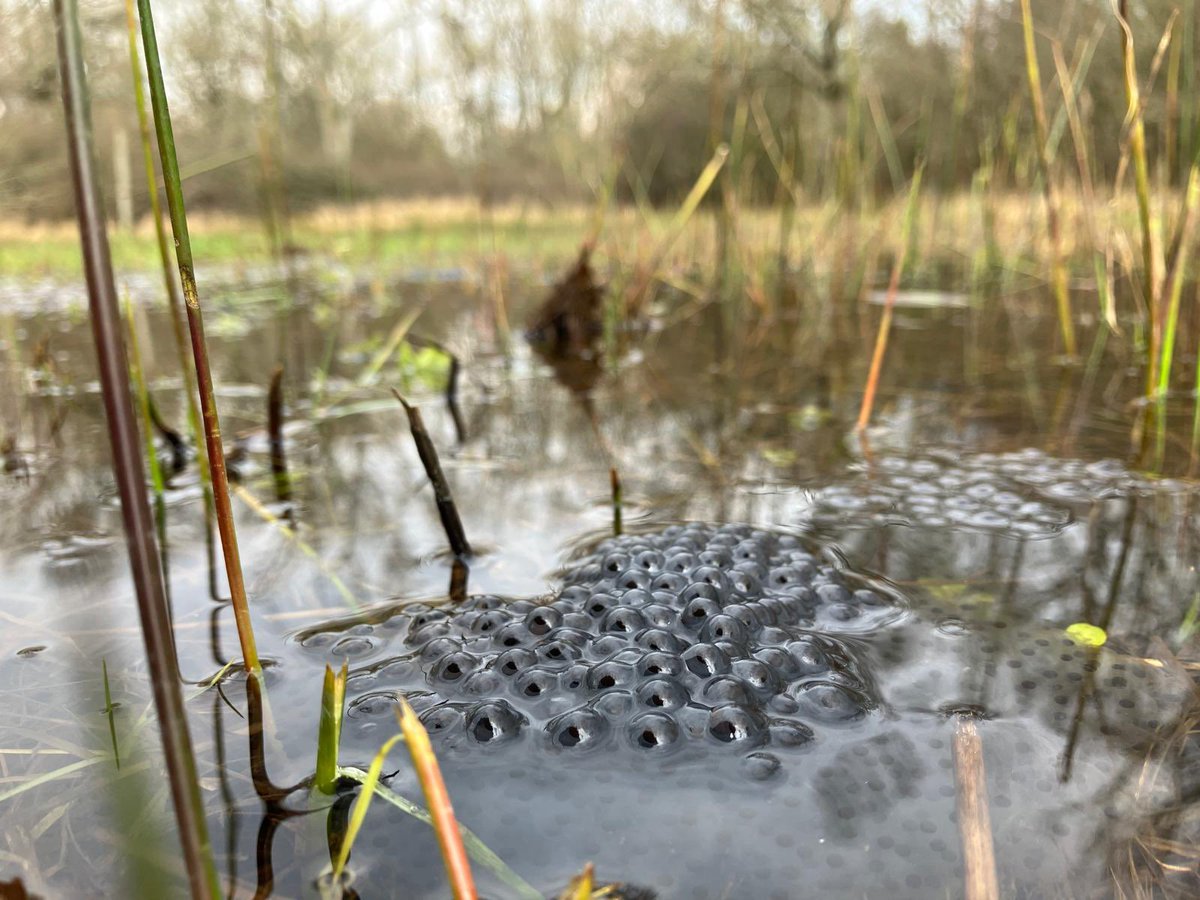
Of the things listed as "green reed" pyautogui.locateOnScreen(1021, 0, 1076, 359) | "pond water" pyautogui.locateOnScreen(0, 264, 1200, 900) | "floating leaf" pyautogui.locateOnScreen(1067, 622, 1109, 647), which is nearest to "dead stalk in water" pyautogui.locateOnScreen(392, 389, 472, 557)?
"pond water" pyautogui.locateOnScreen(0, 264, 1200, 900)

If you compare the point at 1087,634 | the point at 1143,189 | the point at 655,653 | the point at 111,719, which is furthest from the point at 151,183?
the point at 1143,189

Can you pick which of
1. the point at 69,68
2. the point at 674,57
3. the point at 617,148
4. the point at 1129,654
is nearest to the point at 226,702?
the point at 69,68

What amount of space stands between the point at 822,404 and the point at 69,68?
175cm

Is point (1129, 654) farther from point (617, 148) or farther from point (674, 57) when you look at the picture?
point (674, 57)

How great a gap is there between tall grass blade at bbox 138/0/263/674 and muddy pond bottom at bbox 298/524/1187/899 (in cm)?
20

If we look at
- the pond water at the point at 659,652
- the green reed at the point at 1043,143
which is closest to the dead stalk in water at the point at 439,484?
the pond water at the point at 659,652

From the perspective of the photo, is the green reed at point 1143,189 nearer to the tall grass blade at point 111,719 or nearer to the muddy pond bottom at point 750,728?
the muddy pond bottom at point 750,728

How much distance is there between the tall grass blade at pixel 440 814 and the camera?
0.46 m

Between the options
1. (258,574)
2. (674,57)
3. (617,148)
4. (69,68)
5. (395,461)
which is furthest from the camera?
(674,57)

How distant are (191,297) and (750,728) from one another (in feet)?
2.06

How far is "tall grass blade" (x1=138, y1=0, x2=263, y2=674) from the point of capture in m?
0.55

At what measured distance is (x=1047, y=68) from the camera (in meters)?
5.57

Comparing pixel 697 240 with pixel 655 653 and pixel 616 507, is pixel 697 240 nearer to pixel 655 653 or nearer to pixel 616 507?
pixel 616 507

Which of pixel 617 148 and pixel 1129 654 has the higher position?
pixel 617 148
